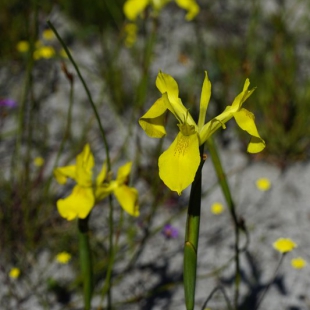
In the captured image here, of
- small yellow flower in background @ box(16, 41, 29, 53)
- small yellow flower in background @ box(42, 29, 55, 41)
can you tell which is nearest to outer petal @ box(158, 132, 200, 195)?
small yellow flower in background @ box(16, 41, 29, 53)

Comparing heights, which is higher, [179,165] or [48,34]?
[48,34]

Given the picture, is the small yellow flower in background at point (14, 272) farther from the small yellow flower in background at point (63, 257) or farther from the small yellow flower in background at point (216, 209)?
the small yellow flower in background at point (216, 209)

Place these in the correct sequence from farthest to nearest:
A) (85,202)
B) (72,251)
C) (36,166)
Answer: (36,166) → (72,251) → (85,202)

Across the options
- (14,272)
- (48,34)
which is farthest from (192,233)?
(48,34)

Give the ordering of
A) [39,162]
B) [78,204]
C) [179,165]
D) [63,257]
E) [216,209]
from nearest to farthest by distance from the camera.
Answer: [179,165], [78,204], [63,257], [216,209], [39,162]

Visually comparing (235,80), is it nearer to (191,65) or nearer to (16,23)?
(191,65)


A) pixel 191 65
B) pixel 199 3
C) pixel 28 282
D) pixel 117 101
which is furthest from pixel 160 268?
pixel 199 3

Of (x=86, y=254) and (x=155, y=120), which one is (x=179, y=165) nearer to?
(x=155, y=120)

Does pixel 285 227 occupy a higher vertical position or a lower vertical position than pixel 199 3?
lower
